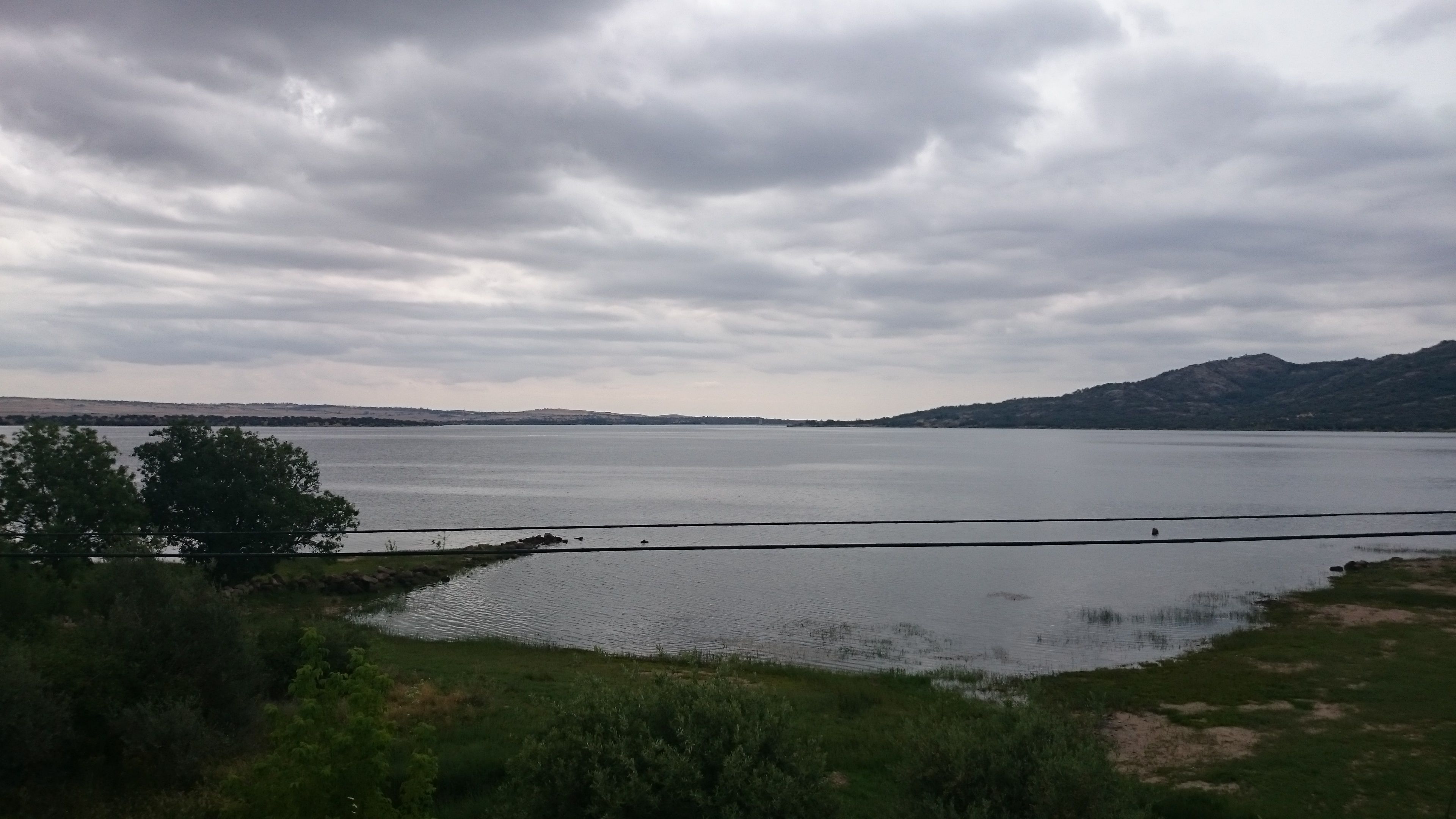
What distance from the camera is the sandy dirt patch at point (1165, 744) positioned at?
19.3 meters

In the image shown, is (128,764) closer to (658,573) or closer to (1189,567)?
(658,573)

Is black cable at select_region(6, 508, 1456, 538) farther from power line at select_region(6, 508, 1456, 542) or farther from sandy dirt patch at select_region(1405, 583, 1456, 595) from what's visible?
sandy dirt patch at select_region(1405, 583, 1456, 595)

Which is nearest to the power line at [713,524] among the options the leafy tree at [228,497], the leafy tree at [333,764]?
the leafy tree at [228,497]

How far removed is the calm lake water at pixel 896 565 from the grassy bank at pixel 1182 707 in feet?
15.0

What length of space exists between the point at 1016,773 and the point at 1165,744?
1459 centimetres

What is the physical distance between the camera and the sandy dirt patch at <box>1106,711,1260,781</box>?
63.3 ft

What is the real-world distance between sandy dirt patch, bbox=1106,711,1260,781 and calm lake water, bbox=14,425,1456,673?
28.1 feet

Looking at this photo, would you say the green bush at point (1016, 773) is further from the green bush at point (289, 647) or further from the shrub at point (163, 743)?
the green bush at point (289, 647)

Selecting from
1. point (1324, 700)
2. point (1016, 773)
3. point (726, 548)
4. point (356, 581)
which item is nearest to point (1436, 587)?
point (1324, 700)

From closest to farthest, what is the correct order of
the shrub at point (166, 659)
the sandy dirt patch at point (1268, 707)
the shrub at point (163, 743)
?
the shrub at point (163, 743), the shrub at point (166, 659), the sandy dirt patch at point (1268, 707)

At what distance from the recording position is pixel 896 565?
56969 mm

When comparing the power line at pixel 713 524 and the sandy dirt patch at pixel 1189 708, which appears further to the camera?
the sandy dirt patch at pixel 1189 708

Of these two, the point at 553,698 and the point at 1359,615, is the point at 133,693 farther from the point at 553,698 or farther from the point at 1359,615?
the point at 1359,615

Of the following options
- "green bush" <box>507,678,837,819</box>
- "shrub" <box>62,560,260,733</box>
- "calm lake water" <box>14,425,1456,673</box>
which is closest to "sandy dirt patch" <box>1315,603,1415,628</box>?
"calm lake water" <box>14,425,1456,673</box>
